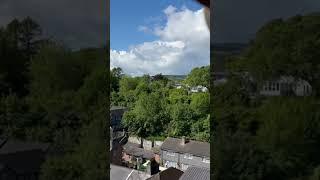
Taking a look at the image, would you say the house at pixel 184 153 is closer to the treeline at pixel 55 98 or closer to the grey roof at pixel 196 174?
the grey roof at pixel 196 174

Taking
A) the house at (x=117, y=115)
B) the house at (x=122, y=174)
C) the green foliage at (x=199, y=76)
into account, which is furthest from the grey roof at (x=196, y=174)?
the house at (x=117, y=115)

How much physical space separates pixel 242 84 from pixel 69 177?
1.28 metres

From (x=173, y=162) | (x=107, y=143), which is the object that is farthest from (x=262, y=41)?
(x=173, y=162)

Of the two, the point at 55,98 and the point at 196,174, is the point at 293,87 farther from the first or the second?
the point at 196,174

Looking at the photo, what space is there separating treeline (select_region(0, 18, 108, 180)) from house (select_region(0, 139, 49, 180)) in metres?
0.04

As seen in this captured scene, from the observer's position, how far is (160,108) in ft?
30.7

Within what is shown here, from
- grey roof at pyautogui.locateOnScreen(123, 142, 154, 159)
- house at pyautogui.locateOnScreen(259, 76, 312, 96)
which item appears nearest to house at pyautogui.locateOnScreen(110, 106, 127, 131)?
grey roof at pyautogui.locateOnScreen(123, 142, 154, 159)

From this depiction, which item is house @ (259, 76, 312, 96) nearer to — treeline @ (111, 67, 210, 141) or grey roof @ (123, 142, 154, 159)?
treeline @ (111, 67, 210, 141)

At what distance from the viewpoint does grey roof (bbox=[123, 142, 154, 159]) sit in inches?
380

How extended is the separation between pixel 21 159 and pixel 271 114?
1.54 meters

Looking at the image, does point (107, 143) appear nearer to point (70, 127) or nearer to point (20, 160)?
point (70, 127)

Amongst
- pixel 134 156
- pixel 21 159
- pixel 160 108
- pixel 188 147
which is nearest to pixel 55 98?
pixel 21 159

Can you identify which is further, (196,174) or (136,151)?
(136,151)

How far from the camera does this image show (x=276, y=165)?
266 centimetres
